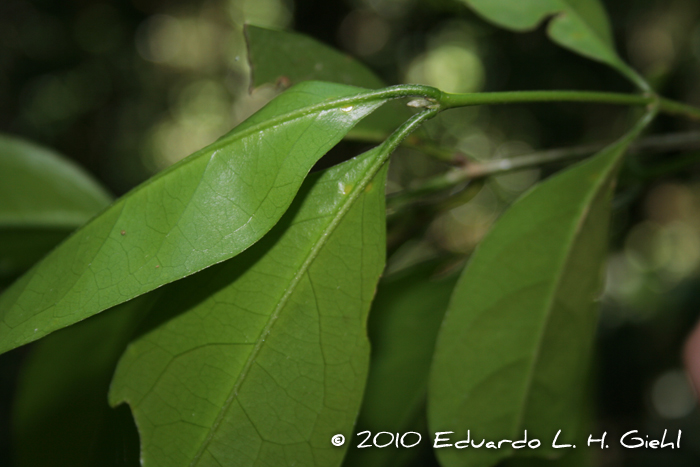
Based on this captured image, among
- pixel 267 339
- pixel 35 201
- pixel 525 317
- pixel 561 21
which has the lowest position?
pixel 267 339

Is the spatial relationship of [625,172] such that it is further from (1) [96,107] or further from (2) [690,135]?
(1) [96,107]

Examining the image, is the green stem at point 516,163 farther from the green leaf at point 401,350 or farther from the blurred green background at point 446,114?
the green leaf at point 401,350

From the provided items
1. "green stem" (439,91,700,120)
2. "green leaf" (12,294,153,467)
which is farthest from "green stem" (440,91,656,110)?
"green leaf" (12,294,153,467)

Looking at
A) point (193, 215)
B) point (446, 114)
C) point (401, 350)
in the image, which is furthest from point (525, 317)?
point (446, 114)

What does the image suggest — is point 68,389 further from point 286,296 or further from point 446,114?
point 446,114

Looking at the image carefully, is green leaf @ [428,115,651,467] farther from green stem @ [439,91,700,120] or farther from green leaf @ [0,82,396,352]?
green leaf @ [0,82,396,352]

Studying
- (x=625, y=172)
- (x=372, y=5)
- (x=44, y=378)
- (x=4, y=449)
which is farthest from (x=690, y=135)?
(x=372, y=5)

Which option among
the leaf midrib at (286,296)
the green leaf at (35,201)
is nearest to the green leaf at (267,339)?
the leaf midrib at (286,296)
